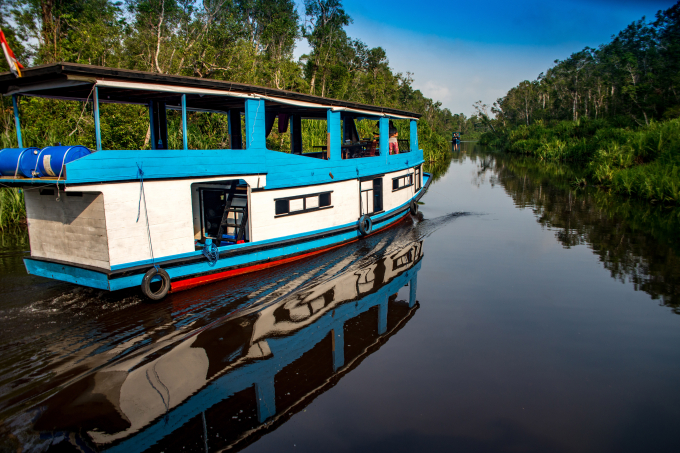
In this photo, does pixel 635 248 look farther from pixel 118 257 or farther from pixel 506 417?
pixel 118 257

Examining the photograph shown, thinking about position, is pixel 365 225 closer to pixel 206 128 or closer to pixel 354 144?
pixel 354 144

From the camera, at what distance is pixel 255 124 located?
9.50m

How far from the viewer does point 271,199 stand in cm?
983

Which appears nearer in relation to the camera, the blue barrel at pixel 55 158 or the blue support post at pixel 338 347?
the blue support post at pixel 338 347

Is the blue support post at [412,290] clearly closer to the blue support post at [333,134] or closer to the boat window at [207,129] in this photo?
the blue support post at [333,134]

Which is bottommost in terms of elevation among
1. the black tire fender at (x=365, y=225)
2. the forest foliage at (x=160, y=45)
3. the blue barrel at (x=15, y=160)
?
the black tire fender at (x=365, y=225)

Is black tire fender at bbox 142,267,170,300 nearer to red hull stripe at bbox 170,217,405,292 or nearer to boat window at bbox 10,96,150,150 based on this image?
red hull stripe at bbox 170,217,405,292

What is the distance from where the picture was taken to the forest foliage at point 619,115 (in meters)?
20.6

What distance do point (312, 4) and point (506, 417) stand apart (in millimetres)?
40363

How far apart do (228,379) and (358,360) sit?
1.81 metres

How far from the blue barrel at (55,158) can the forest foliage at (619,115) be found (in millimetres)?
20118

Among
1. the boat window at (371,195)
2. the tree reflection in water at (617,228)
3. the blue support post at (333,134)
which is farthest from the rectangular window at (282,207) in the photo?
the tree reflection in water at (617,228)

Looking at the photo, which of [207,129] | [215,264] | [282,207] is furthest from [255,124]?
[207,129]

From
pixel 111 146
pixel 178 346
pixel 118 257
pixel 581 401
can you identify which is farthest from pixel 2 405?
pixel 111 146
